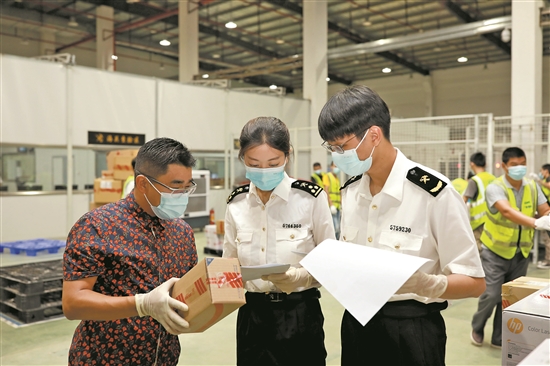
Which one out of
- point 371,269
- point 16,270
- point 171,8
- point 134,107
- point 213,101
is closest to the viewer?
point 371,269

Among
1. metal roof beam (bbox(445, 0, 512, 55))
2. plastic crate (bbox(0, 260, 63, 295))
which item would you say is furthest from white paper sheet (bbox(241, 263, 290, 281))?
metal roof beam (bbox(445, 0, 512, 55))

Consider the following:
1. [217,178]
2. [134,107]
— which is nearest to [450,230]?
[134,107]

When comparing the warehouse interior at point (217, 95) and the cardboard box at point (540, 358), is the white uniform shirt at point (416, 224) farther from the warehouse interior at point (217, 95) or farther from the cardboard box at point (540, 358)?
the warehouse interior at point (217, 95)

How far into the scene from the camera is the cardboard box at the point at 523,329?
1.37 metres

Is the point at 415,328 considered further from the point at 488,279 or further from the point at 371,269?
the point at 488,279

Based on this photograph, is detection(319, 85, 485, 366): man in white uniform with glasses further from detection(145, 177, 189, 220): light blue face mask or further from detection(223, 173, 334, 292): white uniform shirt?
detection(145, 177, 189, 220): light blue face mask

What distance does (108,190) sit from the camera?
7.48m

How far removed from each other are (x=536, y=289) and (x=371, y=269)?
965 millimetres

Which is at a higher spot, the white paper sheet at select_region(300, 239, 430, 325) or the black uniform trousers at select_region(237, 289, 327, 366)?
the white paper sheet at select_region(300, 239, 430, 325)

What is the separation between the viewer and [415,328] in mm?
1502

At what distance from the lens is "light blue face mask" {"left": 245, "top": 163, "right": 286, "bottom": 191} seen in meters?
1.93

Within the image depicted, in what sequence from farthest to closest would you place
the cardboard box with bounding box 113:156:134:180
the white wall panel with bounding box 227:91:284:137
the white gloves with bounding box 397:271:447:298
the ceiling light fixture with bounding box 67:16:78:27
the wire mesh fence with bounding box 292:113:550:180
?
the ceiling light fixture with bounding box 67:16:78:27, the white wall panel with bounding box 227:91:284:137, the cardboard box with bounding box 113:156:134:180, the wire mesh fence with bounding box 292:113:550:180, the white gloves with bounding box 397:271:447:298

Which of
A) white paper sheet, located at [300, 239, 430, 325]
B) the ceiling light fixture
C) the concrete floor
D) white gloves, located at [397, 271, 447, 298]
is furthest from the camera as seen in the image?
the ceiling light fixture

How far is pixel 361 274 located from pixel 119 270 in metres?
0.82
